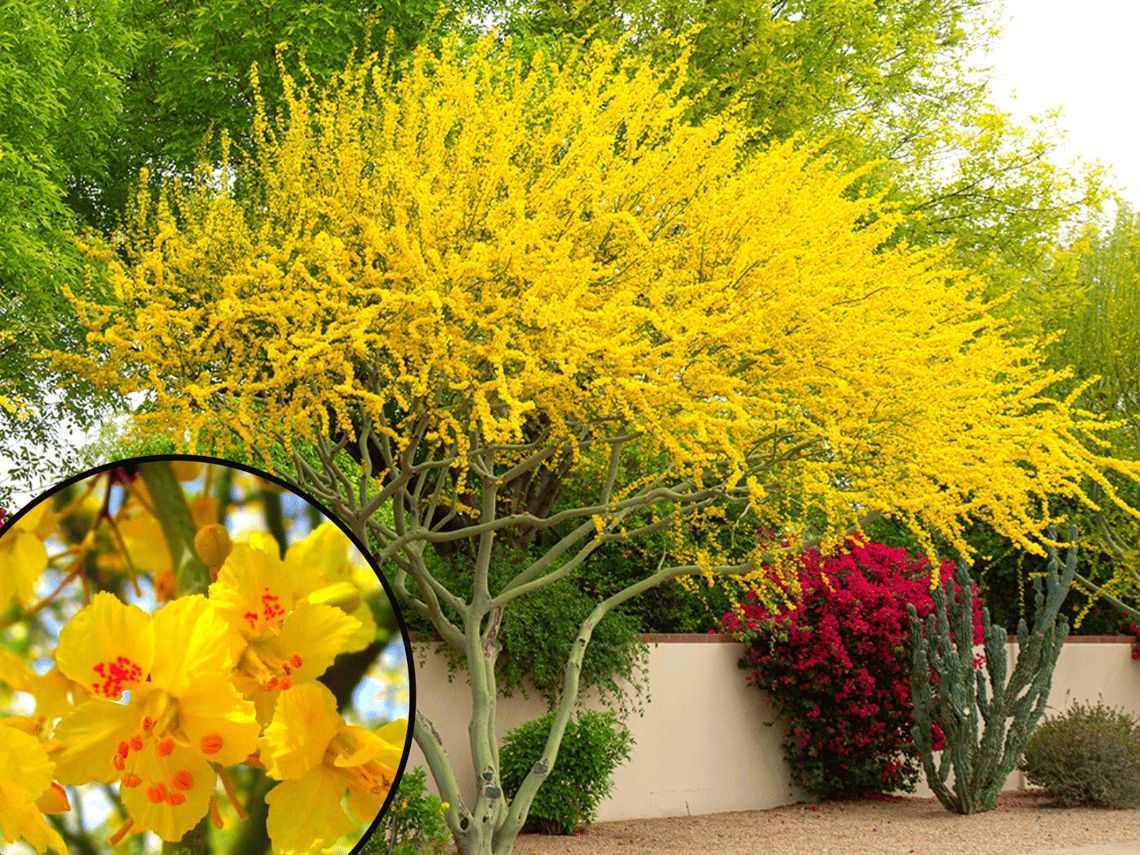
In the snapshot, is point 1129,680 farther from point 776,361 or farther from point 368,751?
point 368,751

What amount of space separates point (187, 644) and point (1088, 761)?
12.5 meters

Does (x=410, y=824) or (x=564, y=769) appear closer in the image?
(x=410, y=824)

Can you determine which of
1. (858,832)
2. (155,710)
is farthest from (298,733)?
(858,832)

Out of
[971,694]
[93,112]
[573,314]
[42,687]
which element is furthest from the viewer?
[93,112]

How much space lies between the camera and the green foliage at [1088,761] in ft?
38.5

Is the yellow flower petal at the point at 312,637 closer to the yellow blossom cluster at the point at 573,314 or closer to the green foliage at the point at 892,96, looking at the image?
the yellow blossom cluster at the point at 573,314

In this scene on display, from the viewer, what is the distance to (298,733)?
4.32ft

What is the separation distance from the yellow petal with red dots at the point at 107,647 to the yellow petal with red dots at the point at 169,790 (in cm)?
8

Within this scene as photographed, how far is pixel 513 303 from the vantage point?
20.9ft

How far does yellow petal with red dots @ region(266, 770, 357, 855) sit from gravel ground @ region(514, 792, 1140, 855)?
24.0 feet

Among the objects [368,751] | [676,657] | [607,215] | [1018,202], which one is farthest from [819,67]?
[368,751]

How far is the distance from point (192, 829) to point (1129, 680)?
17307 millimetres

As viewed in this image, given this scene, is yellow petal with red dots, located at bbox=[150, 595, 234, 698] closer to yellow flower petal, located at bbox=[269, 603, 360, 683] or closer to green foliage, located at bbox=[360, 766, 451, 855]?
yellow flower petal, located at bbox=[269, 603, 360, 683]

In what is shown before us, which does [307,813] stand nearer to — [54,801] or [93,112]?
[54,801]
